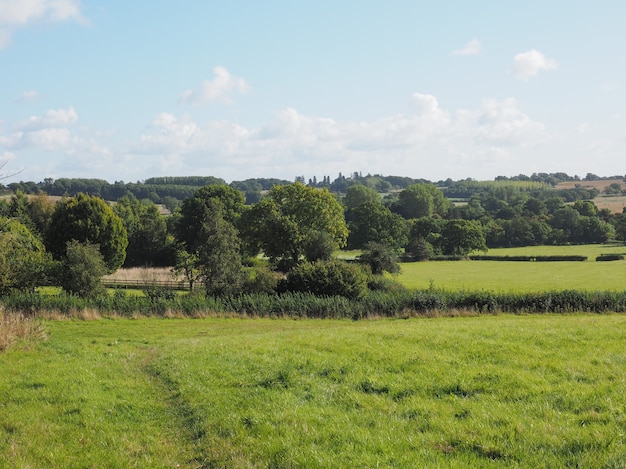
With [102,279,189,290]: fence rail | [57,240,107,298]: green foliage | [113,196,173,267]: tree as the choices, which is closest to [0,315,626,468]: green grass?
[57,240,107,298]: green foliage

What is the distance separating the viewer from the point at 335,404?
983cm

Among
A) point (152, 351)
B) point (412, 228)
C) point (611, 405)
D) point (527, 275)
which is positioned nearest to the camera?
point (611, 405)

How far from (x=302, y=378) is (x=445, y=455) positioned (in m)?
4.96

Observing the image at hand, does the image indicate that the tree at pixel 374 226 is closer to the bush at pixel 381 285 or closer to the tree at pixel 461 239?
the tree at pixel 461 239

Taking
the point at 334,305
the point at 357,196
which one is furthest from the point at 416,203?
the point at 334,305

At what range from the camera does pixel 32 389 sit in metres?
11.9

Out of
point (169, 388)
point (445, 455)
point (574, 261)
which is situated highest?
point (445, 455)

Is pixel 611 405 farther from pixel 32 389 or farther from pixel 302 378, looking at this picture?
pixel 32 389

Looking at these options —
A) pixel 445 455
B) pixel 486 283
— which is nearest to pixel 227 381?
pixel 445 455

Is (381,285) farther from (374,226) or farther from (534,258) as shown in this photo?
(534,258)

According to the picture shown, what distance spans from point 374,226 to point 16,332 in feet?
300

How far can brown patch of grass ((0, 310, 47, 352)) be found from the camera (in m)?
16.5

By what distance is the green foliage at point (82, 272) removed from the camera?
40312mm

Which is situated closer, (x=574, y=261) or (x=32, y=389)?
(x=32, y=389)
